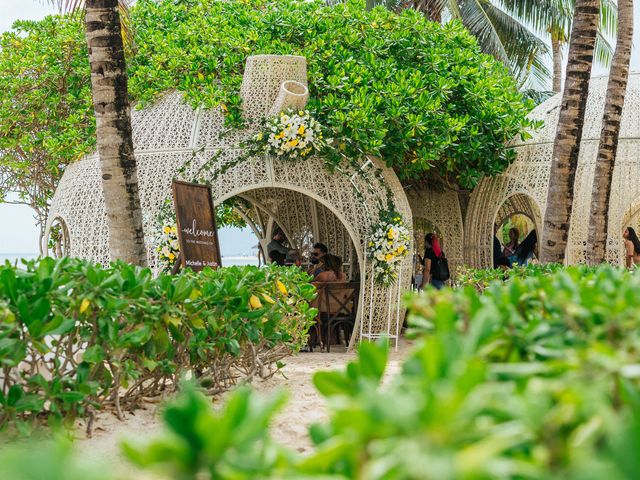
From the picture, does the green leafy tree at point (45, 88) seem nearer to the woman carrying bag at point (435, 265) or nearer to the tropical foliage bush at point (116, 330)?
the woman carrying bag at point (435, 265)

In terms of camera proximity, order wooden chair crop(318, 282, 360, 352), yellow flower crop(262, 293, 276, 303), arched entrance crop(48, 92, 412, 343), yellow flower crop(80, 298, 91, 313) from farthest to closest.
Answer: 1. wooden chair crop(318, 282, 360, 352)
2. arched entrance crop(48, 92, 412, 343)
3. yellow flower crop(262, 293, 276, 303)
4. yellow flower crop(80, 298, 91, 313)

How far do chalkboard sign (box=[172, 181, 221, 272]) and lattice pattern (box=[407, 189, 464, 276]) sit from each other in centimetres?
547

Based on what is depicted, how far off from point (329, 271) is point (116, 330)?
671cm

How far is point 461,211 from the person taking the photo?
45.6 ft

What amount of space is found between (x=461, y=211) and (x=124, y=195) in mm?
7435

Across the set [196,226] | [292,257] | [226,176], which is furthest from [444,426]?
[292,257]

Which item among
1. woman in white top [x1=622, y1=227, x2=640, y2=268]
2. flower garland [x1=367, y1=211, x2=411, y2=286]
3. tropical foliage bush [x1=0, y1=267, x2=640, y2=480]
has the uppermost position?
woman in white top [x1=622, y1=227, x2=640, y2=268]

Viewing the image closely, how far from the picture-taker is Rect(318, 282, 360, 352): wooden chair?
36.7 ft

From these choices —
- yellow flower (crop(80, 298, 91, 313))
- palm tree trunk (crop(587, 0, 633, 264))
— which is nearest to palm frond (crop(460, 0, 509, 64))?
palm tree trunk (crop(587, 0, 633, 264))

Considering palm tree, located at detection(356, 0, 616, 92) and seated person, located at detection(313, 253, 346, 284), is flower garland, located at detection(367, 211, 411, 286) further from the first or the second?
palm tree, located at detection(356, 0, 616, 92)

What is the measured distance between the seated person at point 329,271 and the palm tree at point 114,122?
13.3 feet

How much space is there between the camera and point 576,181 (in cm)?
1166

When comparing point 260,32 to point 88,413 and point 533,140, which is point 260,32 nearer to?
point 533,140

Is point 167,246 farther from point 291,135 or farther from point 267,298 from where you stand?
point 267,298
